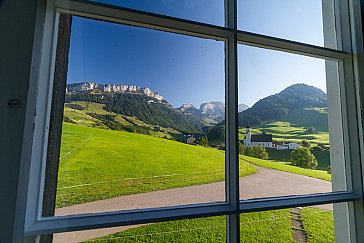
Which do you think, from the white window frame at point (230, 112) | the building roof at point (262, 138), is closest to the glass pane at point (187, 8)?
the white window frame at point (230, 112)

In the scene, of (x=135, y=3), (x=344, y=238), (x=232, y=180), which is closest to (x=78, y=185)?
(x=232, y=180)

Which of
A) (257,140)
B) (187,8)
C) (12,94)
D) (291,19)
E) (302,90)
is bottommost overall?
(257,140)

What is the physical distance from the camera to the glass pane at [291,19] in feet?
3.75

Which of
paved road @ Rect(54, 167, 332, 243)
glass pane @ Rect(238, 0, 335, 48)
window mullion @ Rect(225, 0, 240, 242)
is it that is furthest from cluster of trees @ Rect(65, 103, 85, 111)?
glass pane @ Rect(238, 0, 335, 48)

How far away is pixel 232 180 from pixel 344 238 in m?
0.74

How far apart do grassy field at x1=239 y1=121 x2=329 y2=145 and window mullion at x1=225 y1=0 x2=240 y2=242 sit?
207mm

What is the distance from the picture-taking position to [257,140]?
3.56 feet

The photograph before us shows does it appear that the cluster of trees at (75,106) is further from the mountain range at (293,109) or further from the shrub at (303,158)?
the shrub at (303,158)

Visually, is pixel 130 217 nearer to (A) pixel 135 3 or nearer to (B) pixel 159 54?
(B) pixel 159 54

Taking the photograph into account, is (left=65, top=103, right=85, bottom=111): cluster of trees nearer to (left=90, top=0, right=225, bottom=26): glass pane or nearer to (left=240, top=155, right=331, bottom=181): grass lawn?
(left=90, top=0, right=225, bottom=26): glass pane

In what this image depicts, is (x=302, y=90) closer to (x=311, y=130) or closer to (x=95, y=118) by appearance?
(x=311, y=130)

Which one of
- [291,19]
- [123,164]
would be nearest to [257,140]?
[123,164]

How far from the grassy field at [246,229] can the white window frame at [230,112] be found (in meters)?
0.05

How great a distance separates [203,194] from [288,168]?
0.50 metres
